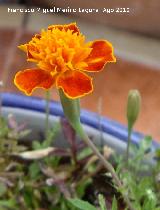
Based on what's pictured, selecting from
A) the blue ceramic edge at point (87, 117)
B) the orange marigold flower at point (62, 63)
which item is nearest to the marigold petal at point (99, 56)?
the orange marigold flower at point (62, 63)

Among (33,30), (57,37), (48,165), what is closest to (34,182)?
(48,165)

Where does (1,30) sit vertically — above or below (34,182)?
above

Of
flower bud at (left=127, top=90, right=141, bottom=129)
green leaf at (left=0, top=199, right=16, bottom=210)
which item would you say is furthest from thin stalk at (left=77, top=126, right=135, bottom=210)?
green leaf at (left=0, top=199, right=16, bottom=210)

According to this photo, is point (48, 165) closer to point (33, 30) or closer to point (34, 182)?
point (34, 182)

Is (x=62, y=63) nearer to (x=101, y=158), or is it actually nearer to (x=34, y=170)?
(x=101, y=158)

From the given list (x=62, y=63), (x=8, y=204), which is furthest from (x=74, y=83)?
(x=8, y=204)

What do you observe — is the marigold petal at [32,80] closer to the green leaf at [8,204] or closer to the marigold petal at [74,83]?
the marigold petal at [74,83]

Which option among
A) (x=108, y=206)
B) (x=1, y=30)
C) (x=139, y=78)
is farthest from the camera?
(x=1, y=30)
